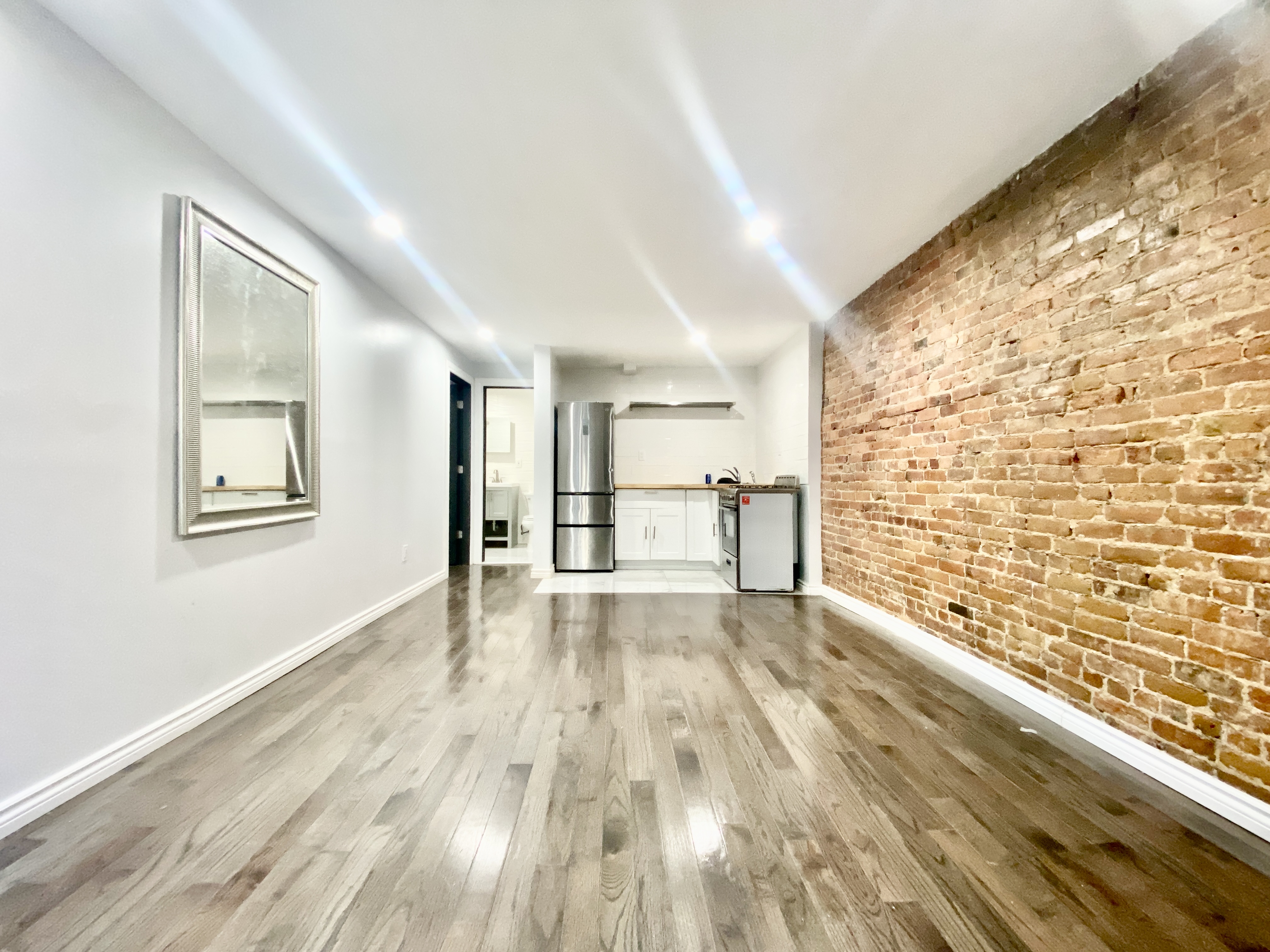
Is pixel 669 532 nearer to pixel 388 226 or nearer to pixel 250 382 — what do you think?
pixel 388 226

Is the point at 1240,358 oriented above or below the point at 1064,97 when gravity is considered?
below

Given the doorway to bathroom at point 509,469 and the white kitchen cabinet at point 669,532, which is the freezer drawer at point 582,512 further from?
the doorway to bathroom at point 509,469

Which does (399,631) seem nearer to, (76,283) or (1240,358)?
(76,283)

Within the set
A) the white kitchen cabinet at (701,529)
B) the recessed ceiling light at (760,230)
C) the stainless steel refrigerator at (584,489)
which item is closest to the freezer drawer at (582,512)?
the stainless steel refrigerator at (584,489)

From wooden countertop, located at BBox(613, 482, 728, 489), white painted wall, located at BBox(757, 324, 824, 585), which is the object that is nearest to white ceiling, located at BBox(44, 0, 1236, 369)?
white painted wall, located at BBox(757, 324, 824, 585)

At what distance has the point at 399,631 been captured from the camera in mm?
3428

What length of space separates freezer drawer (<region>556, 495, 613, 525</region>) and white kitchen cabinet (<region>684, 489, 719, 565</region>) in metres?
0.87

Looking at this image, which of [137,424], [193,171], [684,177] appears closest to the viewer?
[137,424]

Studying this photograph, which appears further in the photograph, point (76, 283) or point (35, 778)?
point (76, 283)

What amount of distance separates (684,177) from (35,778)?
9.93ft

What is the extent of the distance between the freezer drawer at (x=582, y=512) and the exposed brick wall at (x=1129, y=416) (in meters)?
3.45

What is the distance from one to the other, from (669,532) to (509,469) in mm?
3222

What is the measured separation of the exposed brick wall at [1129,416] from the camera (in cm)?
155

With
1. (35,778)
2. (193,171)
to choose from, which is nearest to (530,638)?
(35,778)
